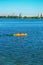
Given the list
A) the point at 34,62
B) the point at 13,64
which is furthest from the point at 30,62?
the point at 13,64

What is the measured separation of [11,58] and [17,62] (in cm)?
155

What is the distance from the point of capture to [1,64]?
18.1m

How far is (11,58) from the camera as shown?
20500 millimetres

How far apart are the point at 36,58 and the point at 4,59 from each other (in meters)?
2.70

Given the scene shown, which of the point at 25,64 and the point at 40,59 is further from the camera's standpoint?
the point at 40,59

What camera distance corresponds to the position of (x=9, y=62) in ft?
62.0

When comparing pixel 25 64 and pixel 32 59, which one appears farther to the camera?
pixel 32 59

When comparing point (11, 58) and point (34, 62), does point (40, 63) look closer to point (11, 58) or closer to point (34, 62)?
point (34, 62)

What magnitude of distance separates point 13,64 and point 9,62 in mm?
693

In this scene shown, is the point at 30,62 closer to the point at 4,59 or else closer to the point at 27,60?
the point at 27,60

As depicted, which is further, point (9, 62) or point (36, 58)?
point (36, 58)

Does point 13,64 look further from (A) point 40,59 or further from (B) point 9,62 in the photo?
(A) point 40,59

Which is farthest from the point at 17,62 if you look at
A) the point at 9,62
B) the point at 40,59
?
the point at 40,59

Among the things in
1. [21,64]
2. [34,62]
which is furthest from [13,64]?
[34,62]
